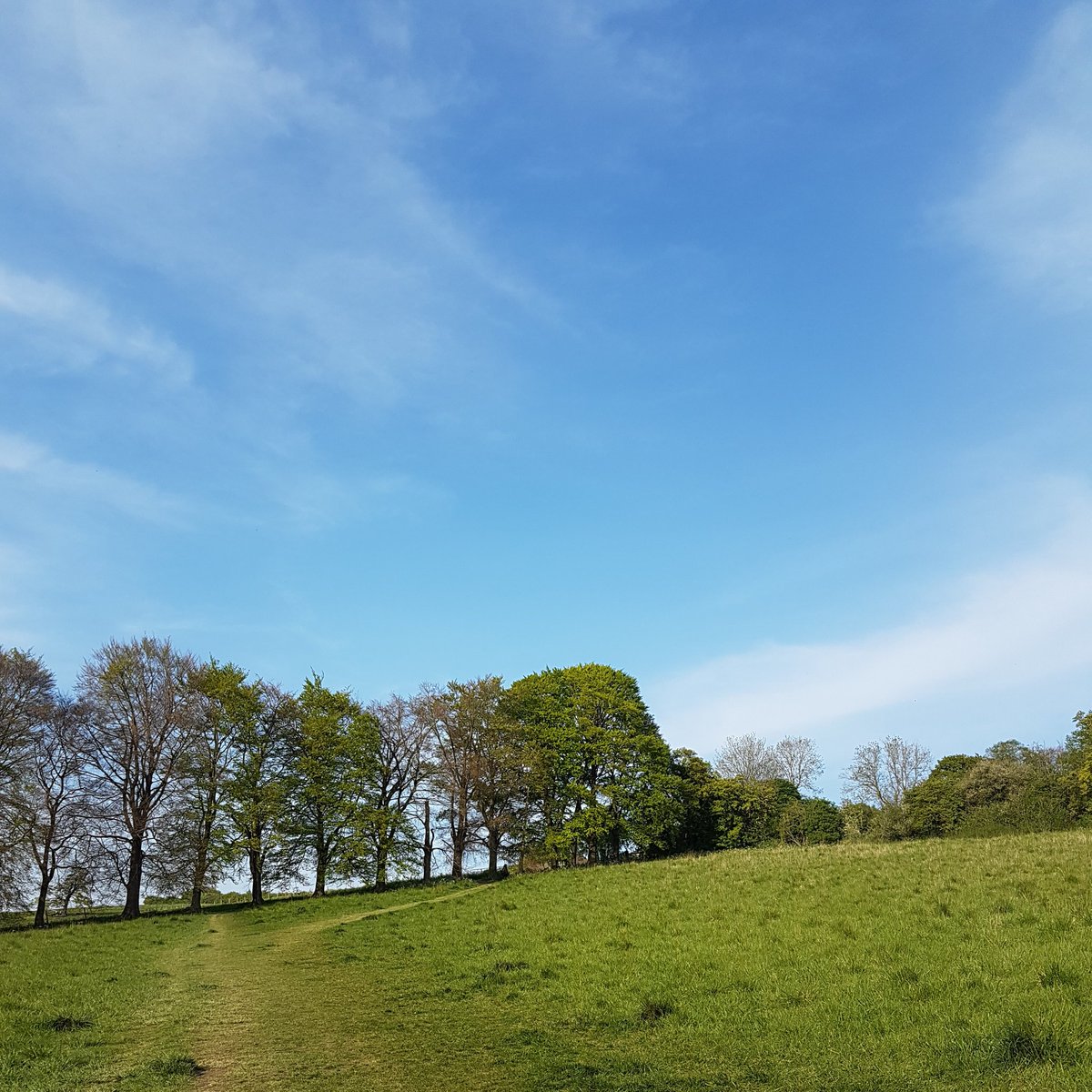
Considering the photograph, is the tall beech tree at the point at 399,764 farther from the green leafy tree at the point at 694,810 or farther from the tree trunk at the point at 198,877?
the green leafy tree at the point at 694,810

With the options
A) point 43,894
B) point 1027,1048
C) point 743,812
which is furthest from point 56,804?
point 743,812

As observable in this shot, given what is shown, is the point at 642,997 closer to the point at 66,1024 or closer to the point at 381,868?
the point at 66,1024

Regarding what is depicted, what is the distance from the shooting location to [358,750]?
166 feet

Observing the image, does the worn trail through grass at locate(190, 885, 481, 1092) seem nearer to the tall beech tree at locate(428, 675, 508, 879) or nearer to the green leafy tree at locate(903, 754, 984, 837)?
the tall beech tree at locate(428, 675, 508, 879)

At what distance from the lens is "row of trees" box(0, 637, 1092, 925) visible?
4041 cm

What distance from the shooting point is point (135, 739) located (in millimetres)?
43281

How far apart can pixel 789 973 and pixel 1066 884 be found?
8.85m

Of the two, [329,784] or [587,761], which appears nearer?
[329,784]

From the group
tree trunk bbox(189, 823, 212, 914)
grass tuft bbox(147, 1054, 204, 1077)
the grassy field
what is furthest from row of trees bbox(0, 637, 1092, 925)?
grass tuft bbox(147, 1054, 204, 1077)

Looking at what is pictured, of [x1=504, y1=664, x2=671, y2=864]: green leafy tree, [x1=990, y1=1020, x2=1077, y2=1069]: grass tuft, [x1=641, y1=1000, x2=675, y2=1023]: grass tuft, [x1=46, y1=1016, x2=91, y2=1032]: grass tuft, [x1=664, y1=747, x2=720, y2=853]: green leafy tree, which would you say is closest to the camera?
[x1=990, y1=1020, x2=1077, y2=1069]: grass tuft

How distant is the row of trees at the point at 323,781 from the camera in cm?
4041

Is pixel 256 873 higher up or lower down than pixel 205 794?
lower down

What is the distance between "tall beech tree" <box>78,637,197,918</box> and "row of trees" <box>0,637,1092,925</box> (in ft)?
0.30

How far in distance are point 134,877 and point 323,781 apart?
449 inches
